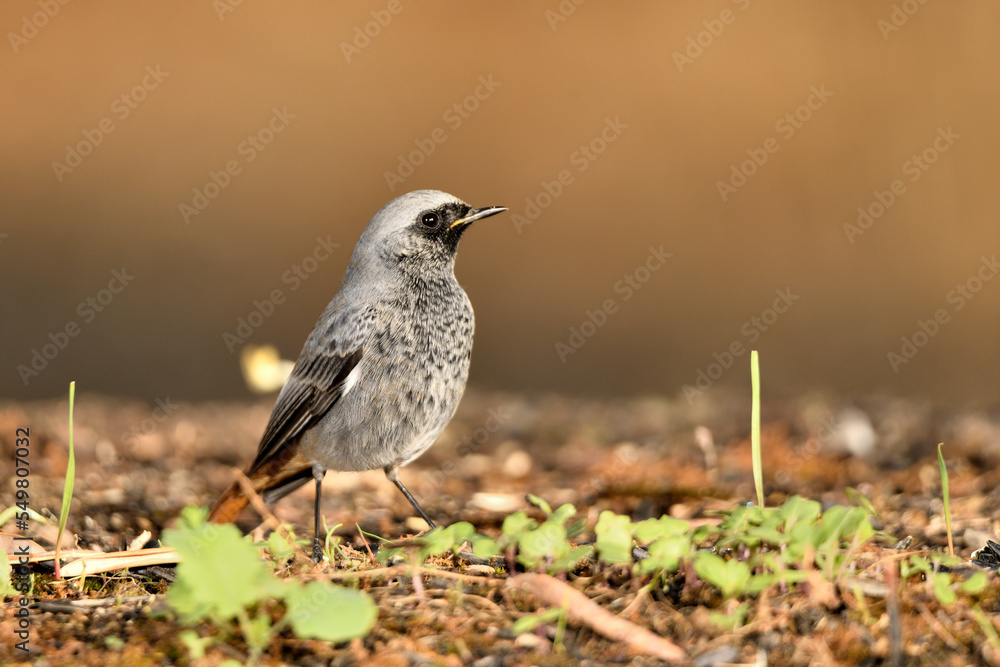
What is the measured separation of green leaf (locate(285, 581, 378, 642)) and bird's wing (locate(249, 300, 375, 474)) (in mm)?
2201

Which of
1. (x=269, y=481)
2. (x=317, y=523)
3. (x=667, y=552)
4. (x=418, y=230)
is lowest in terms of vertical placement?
(x=667, y=552)

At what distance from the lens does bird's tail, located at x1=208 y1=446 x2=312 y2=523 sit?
14.4 feet

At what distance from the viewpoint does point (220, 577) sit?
85.8 inches

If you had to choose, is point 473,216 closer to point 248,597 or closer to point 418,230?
point 418,230

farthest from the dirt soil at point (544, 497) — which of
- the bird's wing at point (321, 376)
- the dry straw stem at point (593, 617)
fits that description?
the bird's wing at point (321, 376)

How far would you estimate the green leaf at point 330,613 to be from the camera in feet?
6.80

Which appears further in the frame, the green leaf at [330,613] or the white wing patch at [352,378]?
the white wing patch at [352,378]

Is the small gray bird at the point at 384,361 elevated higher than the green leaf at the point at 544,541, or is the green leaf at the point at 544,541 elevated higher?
the small gray bird at the point at 384,361

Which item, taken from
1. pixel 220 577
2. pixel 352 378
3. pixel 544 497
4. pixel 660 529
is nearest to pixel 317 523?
pixel 352 378

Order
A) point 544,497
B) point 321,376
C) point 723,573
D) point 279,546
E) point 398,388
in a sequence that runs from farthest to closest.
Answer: point 544,497
point 321,376
point 398,388
point 279,546
point 723,573

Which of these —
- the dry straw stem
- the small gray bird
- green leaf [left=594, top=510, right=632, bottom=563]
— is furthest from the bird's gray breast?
green leaf [left=594, top=510, right=632, bottom=563]

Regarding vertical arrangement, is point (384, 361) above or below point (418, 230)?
below

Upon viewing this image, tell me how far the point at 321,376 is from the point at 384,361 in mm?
367

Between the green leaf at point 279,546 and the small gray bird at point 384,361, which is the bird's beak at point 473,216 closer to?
the small gray bird at point 384,361
